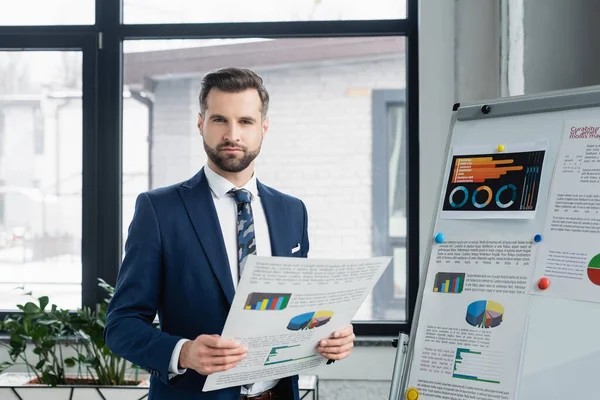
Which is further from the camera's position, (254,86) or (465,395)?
(254,86)

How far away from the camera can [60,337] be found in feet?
9.53

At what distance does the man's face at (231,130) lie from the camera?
1.68 m

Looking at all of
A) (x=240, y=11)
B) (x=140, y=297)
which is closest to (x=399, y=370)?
(x=140, y=297)

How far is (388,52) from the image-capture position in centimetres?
319

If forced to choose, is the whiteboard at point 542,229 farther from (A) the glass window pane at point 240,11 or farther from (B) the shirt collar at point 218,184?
(A) the glass window pane at point 240,11

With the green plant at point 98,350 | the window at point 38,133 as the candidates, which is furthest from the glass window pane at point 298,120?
the green plant at point 98,350

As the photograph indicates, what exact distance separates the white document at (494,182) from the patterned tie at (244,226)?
19.5 inches

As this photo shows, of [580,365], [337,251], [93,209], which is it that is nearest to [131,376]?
[93,209]

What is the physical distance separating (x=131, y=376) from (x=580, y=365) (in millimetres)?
2019

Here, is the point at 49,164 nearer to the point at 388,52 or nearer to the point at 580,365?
the point at 388,52

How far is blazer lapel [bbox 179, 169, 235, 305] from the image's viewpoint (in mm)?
1631

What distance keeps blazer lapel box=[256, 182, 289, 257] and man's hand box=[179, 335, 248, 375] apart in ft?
1.21

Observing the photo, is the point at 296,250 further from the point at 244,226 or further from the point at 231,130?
the point at 231,130

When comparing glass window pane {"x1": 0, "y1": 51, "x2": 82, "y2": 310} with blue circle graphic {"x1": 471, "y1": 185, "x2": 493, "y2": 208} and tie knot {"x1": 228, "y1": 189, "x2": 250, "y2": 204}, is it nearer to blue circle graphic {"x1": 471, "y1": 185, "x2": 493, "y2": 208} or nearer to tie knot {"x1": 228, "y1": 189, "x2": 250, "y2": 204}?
tie knot {"x1": 228, "y1": 189, "x2": 250, "y2": 204}
